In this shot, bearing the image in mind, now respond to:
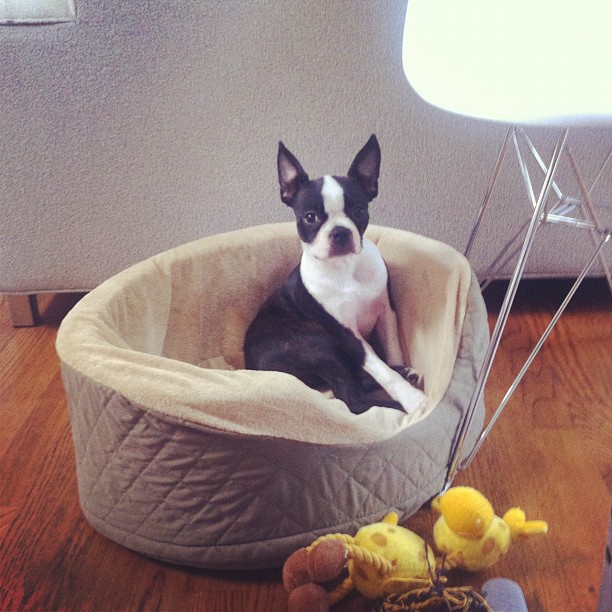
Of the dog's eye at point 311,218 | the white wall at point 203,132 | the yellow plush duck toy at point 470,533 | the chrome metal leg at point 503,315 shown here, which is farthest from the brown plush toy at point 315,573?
the white wall at point 203,132

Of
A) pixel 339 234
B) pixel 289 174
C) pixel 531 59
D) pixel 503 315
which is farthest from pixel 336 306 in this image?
pixel 531 59

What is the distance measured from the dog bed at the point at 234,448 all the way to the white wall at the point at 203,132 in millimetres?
439

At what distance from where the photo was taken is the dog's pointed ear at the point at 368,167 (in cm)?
112

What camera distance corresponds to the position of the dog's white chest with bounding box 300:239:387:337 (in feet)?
3.92

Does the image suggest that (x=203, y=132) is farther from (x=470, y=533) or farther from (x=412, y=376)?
(x=470, y=533)

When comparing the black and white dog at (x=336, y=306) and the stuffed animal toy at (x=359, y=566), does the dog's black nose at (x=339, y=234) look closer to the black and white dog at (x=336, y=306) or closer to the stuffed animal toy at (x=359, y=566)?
the black and white dog at (x=336, y=306)

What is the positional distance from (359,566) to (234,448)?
0.22m

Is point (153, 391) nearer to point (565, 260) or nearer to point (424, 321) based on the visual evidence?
point (424, 321)

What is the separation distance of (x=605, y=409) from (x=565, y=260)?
1.49 feet

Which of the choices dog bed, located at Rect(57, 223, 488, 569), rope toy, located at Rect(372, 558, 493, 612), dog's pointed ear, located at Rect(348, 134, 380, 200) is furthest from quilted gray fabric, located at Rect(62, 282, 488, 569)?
dog's pointed ear, located at Rect(348, 134, 380, 200)

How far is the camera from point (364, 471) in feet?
2.92

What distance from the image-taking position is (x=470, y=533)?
0.83 meters

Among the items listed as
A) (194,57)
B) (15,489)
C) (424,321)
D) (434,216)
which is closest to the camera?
(15,489)

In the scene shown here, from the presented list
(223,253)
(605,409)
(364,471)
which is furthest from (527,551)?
(223,253)
